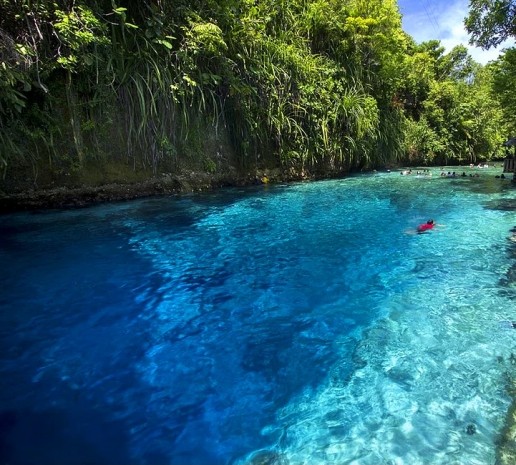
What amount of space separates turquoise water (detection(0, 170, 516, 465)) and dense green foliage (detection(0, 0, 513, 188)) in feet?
10.1

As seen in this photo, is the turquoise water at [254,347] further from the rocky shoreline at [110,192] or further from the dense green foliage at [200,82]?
the dense green foliage at [200,82]

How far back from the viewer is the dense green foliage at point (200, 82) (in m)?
7.59

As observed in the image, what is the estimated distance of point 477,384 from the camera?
292cm

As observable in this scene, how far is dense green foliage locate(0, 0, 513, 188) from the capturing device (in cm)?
759

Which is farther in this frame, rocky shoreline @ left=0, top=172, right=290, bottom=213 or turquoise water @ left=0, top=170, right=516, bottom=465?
rocky shoreline @ left=0, top=172, right=290, bottom=213

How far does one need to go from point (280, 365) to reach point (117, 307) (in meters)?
2.08

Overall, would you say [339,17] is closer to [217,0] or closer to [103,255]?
[217,0]

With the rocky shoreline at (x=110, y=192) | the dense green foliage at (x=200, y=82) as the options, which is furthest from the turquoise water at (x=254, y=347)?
the dense green foliage at (x=200, y=82)

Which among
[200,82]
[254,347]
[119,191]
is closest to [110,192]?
[119,191]

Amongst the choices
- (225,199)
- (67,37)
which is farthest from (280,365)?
(225,199)

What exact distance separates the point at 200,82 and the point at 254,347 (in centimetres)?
925

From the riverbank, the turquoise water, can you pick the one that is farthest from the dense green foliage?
the turquoise water

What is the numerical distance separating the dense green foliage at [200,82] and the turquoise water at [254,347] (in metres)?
3.09

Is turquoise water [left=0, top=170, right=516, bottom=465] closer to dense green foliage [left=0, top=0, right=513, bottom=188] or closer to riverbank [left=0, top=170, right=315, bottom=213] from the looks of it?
riverbank [left=0, top=170, right=315, bottom=213]
